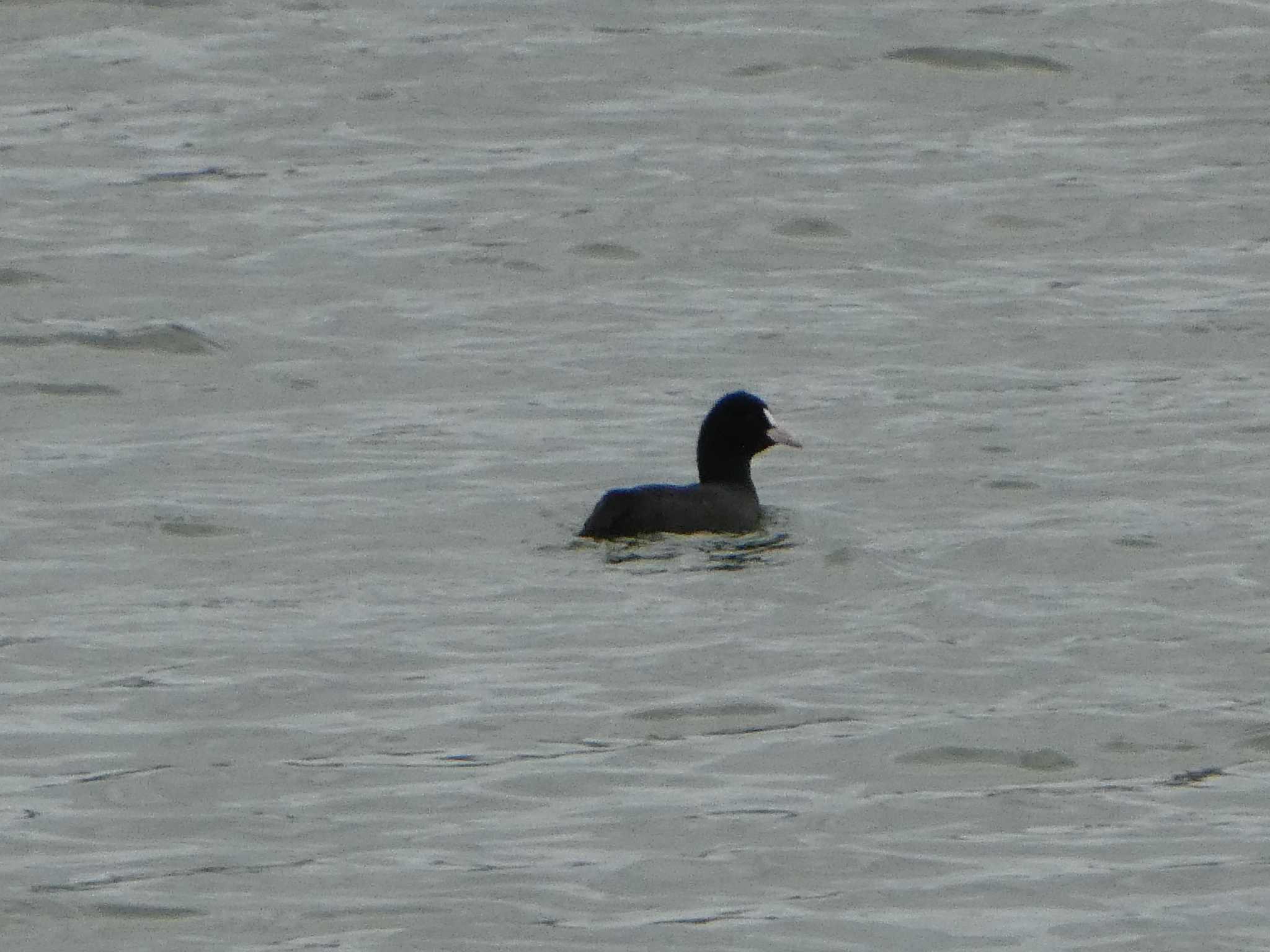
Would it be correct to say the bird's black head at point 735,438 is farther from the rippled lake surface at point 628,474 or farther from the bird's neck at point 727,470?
the rippled lake surface at point 628,474

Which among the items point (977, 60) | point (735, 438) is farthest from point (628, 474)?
point (977, 60)

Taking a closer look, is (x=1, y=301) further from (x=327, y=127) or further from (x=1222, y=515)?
(x=1222, y=515)

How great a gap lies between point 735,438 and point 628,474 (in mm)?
977

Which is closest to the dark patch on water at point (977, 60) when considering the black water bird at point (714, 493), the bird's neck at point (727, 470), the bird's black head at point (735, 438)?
the black water bird at point (714, 493)

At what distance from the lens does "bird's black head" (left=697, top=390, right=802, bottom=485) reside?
1603cm

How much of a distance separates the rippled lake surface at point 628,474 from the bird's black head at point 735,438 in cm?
52

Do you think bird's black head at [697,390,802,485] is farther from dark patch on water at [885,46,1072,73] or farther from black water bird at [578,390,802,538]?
dark patch on water at [885,46,1072,73]

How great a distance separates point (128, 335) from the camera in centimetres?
1978

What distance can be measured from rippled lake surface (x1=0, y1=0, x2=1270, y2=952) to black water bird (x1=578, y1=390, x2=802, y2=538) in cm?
16

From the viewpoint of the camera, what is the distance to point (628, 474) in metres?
16.9

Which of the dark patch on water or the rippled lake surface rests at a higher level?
the dark patch on water

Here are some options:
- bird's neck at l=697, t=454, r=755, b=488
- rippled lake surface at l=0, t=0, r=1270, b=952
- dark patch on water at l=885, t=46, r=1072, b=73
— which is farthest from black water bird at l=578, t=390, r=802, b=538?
dark patch on water at l=885, t=46, r=1072, b=73

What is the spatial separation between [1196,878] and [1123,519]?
17.2 ft

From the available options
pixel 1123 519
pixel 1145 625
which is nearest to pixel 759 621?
pixel 1145 625
